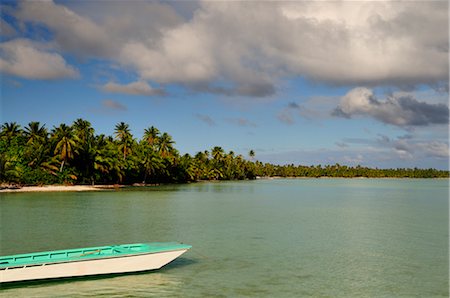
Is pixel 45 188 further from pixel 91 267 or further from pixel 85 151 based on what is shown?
pixel 91 267

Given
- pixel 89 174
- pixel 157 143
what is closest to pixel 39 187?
pixel 89 174

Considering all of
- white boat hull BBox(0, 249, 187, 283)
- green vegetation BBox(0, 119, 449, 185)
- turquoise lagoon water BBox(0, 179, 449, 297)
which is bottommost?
turquoise lagoon water BBox(0, 179, 449, 297)

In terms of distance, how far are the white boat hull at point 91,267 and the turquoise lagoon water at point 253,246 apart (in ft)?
1.33

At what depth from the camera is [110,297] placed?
14945 mm

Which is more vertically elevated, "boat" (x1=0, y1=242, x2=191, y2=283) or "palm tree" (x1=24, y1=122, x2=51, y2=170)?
"palm tree" (x1=24, y1=122, x2=51, y2=170)

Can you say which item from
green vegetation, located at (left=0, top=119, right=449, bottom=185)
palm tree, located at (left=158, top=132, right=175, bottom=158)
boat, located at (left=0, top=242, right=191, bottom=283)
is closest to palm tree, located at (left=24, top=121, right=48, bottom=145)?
green vegetation, located at (left=0, top=119, right=449, bottom=185)

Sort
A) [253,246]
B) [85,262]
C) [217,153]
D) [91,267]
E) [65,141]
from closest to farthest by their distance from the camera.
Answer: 1. [85,262]
2. [91,267]
3. [253,246]
4. [65,141]
5. [217,153]

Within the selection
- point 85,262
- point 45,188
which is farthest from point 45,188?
point 85,262

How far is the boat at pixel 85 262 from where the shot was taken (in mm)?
15672

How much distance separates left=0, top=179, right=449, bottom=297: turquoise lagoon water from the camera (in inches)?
648

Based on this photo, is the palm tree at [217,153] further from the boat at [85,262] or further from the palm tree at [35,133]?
the boat at [85,262]

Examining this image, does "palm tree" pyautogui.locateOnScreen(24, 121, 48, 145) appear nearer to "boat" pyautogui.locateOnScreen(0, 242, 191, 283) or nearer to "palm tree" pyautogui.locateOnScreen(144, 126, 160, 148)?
"palm tree" pyautogui.locateOnScreen(144, 126, 160, 148)

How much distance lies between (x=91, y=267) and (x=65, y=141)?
62924 mm

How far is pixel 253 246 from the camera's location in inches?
995
